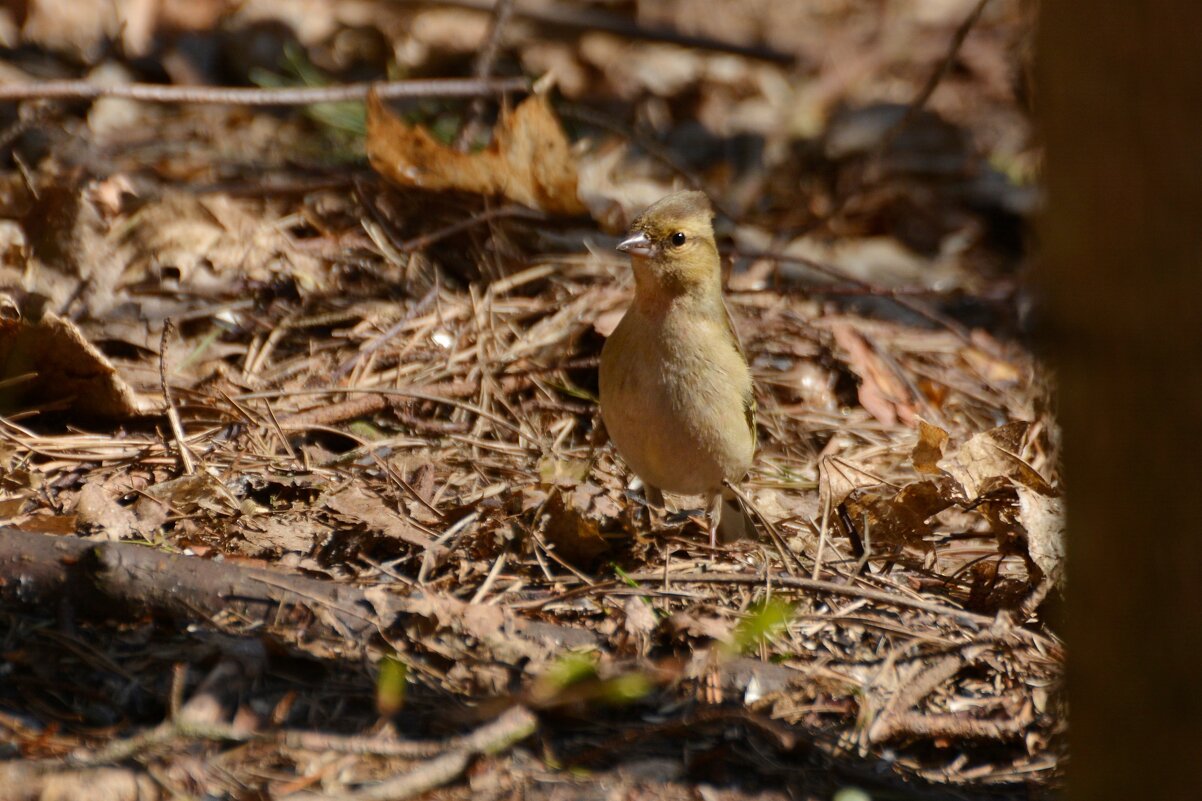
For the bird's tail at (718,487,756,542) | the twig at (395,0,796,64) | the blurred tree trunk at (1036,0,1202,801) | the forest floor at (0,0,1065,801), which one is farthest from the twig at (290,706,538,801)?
the twig at (395,0,796,64)

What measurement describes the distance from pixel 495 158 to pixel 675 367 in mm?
2015

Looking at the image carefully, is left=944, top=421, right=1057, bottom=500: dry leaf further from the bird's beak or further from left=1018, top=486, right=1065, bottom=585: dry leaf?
the bird's beak

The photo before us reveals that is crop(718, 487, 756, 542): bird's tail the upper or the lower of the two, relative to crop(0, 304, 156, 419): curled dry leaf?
lower

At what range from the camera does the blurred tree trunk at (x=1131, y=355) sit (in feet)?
6.08

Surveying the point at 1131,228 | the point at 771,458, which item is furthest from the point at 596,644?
the point at 771,458

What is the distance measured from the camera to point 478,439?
16.0ft

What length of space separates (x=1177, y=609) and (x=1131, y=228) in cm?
63

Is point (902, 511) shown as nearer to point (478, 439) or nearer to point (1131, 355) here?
point (478, 439)

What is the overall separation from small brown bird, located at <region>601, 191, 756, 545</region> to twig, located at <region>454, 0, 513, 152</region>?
238 cm

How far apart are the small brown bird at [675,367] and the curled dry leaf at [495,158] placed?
58.2 inches

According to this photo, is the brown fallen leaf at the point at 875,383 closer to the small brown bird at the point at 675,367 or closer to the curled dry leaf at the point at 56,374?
the small brown bird at the point at 675,367

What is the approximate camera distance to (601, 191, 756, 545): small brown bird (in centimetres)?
443

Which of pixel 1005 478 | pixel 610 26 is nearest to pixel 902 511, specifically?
pixel 1005 478

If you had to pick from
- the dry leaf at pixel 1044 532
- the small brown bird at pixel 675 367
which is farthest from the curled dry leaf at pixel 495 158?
the dry leaf at pixel 1044 532
